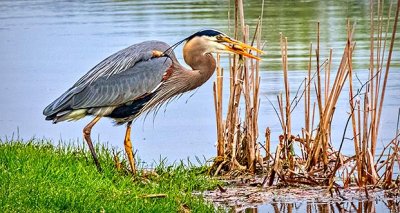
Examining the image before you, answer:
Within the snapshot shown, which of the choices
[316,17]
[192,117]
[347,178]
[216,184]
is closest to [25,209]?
[216,184]

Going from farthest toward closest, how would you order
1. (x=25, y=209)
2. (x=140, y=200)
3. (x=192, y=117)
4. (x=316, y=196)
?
(x=192, y=117) < (x=316, y=196) < (x=140, y=200) < (x=25, y=209)

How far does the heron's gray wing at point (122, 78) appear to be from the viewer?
26.6 ft

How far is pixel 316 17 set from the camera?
20078 mm

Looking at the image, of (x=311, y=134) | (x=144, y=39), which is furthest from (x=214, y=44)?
(x=144, y=39)

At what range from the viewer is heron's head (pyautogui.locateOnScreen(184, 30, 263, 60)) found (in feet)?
26.4

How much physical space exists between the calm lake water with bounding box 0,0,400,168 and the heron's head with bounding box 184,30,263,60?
1400mm

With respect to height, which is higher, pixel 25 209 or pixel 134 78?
pixel 134 78

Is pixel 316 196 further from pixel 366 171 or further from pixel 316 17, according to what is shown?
pixel 316 17

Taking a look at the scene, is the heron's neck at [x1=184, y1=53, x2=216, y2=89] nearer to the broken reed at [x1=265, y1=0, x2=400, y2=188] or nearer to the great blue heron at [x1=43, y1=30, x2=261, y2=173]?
the great blue heron at [x1=43, y1=30, x2=261, y2=173]

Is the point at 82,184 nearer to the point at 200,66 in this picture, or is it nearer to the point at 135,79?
the point at 135,79

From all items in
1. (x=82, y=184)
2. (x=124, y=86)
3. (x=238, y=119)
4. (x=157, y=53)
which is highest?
(x=157, y=53)

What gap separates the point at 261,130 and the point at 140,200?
4.03 meters

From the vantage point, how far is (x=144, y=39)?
1719cm

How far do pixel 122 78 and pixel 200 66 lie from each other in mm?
655
